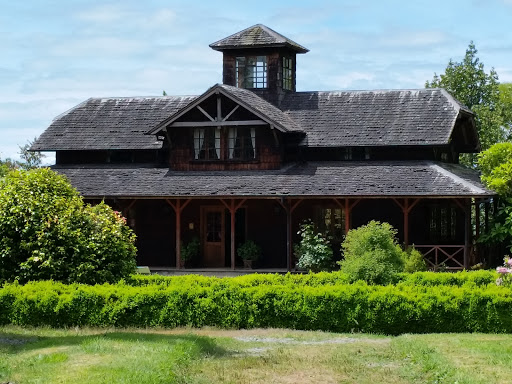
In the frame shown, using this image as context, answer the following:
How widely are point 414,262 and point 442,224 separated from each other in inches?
183

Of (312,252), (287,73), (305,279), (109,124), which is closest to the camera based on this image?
(305,279)

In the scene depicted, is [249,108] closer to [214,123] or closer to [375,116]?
[214,123]

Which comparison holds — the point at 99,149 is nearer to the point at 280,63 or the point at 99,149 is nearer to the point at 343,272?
the point at 280,63

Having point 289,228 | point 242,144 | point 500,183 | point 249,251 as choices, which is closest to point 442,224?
point 500,183

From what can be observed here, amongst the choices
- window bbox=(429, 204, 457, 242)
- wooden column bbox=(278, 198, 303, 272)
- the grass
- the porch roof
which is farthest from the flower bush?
window bbox=(429, 204, 457, 242)

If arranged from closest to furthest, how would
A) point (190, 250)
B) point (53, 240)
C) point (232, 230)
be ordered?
point (53, 240), point (232, 230), point (190, 250)

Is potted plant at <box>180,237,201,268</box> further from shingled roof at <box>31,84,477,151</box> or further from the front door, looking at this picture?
shingled roof at <box>31,84,477,151</box>

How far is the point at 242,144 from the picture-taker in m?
34.0

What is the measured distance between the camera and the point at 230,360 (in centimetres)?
1547

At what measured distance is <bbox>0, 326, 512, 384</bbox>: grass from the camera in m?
13.7

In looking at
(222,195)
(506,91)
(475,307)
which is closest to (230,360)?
(475,307)

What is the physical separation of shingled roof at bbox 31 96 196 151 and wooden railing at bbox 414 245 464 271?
10.5m

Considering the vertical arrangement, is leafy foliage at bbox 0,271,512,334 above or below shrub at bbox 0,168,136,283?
below

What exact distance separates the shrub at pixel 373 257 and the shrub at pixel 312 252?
13.4ft
